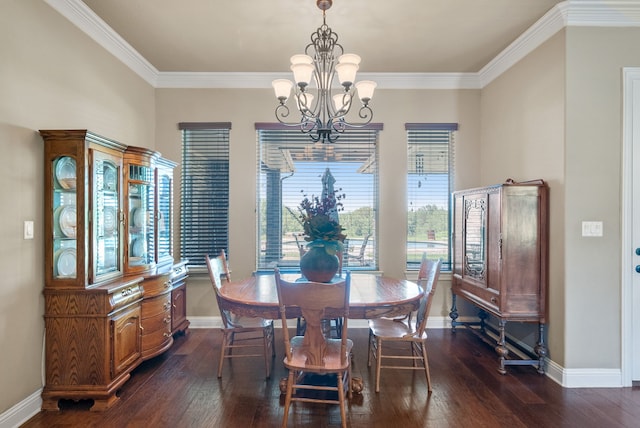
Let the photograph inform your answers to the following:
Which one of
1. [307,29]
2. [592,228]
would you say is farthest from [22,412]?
[592,228]

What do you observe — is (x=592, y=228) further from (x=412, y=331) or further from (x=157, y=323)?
(x=157, y=323)

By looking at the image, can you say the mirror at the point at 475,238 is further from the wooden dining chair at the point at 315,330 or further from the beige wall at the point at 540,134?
the wooden dining chair at the point at 315,330

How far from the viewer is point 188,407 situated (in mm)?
2332

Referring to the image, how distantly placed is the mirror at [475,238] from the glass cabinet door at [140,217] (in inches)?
120

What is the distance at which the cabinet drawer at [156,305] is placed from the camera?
2854 mm

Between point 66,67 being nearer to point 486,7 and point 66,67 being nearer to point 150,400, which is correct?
point 150,400

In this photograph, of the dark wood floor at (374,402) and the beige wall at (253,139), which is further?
the beige wall at (253,139)

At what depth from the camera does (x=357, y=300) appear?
2277mm

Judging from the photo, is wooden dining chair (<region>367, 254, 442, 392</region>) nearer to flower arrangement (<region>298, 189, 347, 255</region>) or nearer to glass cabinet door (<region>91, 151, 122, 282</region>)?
flower arrangement (<region>298, 189, 347, 255</region>)

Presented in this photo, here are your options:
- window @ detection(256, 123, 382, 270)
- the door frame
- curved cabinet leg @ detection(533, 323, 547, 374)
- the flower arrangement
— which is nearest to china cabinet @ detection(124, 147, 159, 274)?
window @ detection(256, 123, 382, 270)

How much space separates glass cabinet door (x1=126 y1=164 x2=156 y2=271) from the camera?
2.86 metres

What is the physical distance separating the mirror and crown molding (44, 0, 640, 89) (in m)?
1.49

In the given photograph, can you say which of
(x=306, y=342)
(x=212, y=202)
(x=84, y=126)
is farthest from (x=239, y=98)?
(x=306, y=342)

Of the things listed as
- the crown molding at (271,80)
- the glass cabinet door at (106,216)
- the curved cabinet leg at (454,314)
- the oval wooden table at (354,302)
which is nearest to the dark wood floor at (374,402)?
the oval wooden table at (354,302)
